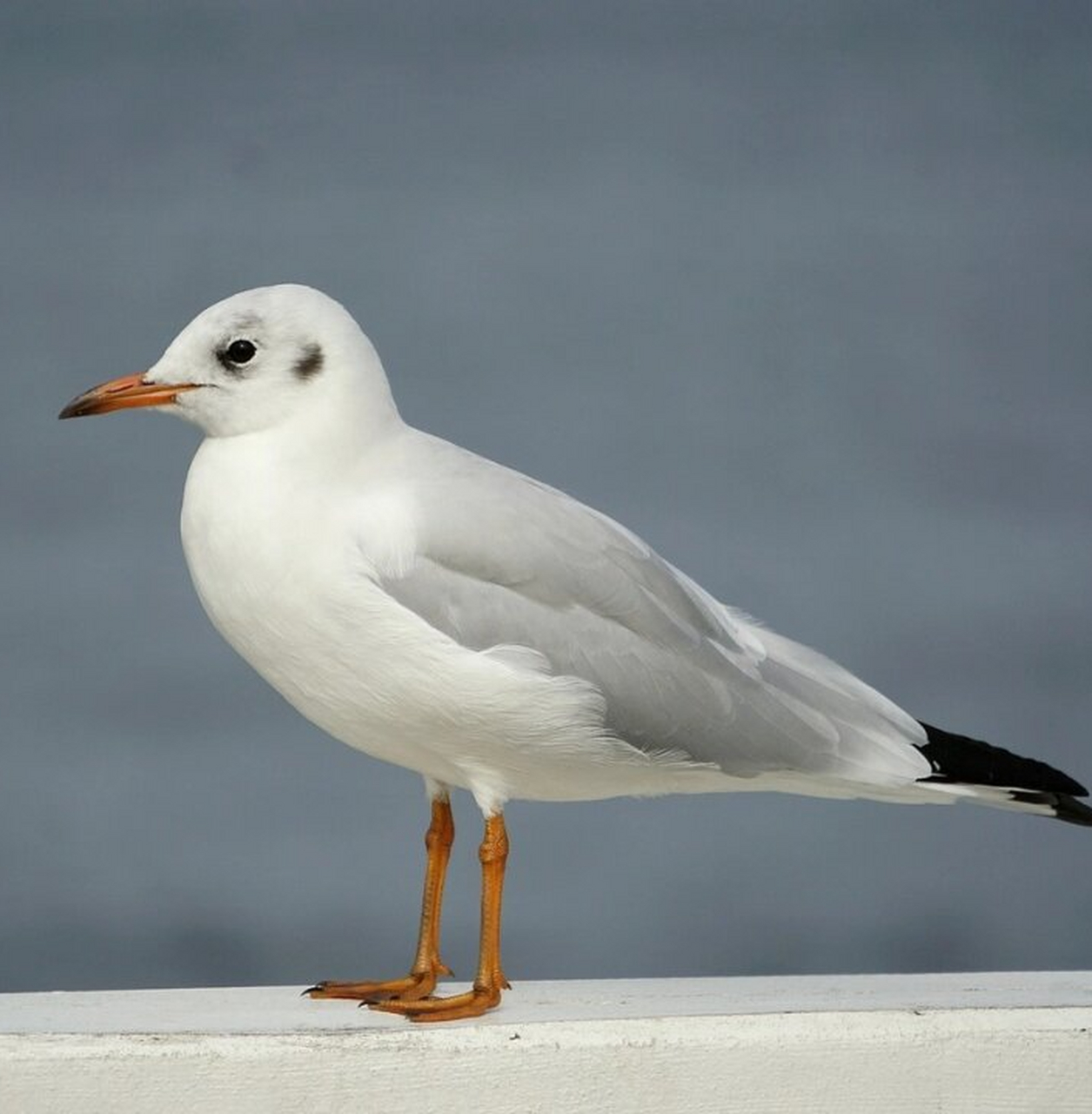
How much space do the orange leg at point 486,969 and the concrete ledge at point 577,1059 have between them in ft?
0.15

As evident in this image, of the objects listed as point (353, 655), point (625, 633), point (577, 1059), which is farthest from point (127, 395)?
point (577, 1059)

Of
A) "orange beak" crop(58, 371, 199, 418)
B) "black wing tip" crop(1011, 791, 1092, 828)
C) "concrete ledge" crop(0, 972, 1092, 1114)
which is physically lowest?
"concrete ledge" crop(0, 972, 1092, 1114)

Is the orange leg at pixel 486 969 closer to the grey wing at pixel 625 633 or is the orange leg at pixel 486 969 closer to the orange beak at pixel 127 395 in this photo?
the grey wing at pixel 625 633

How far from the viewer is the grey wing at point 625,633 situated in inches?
110

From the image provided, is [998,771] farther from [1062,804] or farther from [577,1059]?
[577,1059]

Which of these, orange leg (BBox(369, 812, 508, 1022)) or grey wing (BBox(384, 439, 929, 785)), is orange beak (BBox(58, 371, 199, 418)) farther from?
orange leg (BBox(369, 812, 508, 1022))

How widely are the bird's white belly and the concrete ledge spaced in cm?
32

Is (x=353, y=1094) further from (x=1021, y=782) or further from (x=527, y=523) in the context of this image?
(x=1021, y=782)

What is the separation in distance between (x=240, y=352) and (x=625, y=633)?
587 mm

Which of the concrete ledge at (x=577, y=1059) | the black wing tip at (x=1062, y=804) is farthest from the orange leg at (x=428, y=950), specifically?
the black wing tip at (x=1062, y=804)

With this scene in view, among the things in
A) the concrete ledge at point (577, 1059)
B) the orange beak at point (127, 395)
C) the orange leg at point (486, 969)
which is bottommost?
the concrete ledge at point (577, 1059)

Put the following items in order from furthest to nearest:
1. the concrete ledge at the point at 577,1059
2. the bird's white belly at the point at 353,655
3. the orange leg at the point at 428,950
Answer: the orange leg at the point at 428,950 < the bird's white belly at the point at 353,655 < the concrete ledge at the point at 577,1059

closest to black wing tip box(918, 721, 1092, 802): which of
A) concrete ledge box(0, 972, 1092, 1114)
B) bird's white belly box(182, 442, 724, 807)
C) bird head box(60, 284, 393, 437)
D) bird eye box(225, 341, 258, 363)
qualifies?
concrete ledge box(0, 972, 1092, 1114)

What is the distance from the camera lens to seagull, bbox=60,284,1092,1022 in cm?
271
